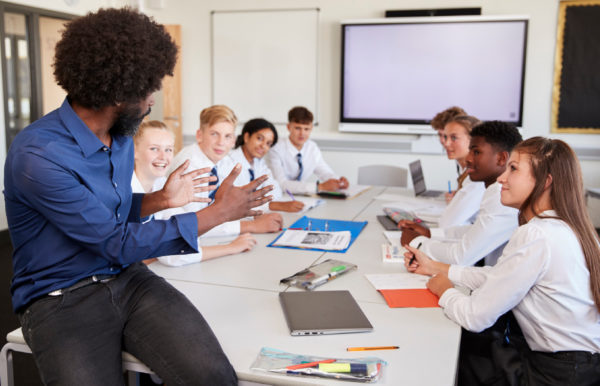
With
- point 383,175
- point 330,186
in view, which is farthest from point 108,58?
point 383,175

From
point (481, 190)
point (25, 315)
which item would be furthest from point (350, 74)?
point (25, 315)

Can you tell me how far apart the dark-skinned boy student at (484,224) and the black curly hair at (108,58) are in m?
1.33

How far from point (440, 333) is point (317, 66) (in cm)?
478

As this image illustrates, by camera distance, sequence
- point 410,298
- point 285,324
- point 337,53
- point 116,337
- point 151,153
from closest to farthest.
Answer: point 116,337 → point 285,324 → point 410,298 → point 151,153 → point 337,53

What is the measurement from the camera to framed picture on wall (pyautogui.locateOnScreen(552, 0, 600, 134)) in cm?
510

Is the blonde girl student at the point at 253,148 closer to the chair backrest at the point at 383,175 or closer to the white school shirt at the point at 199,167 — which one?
the white school shirt at the point at 199,167

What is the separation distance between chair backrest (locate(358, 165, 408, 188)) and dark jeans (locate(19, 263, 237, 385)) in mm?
3297

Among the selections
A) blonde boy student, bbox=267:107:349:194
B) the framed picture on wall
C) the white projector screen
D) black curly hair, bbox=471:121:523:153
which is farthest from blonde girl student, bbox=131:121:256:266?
the framed picture on wall

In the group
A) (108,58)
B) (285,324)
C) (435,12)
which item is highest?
(435,12)

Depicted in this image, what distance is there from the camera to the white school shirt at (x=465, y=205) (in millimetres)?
2561

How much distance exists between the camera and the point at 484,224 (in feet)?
6.82

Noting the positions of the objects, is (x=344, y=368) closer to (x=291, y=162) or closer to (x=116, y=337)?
(x=116, y=337)

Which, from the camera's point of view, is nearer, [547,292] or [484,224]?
[547,292]

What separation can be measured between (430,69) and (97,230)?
4.85 m
